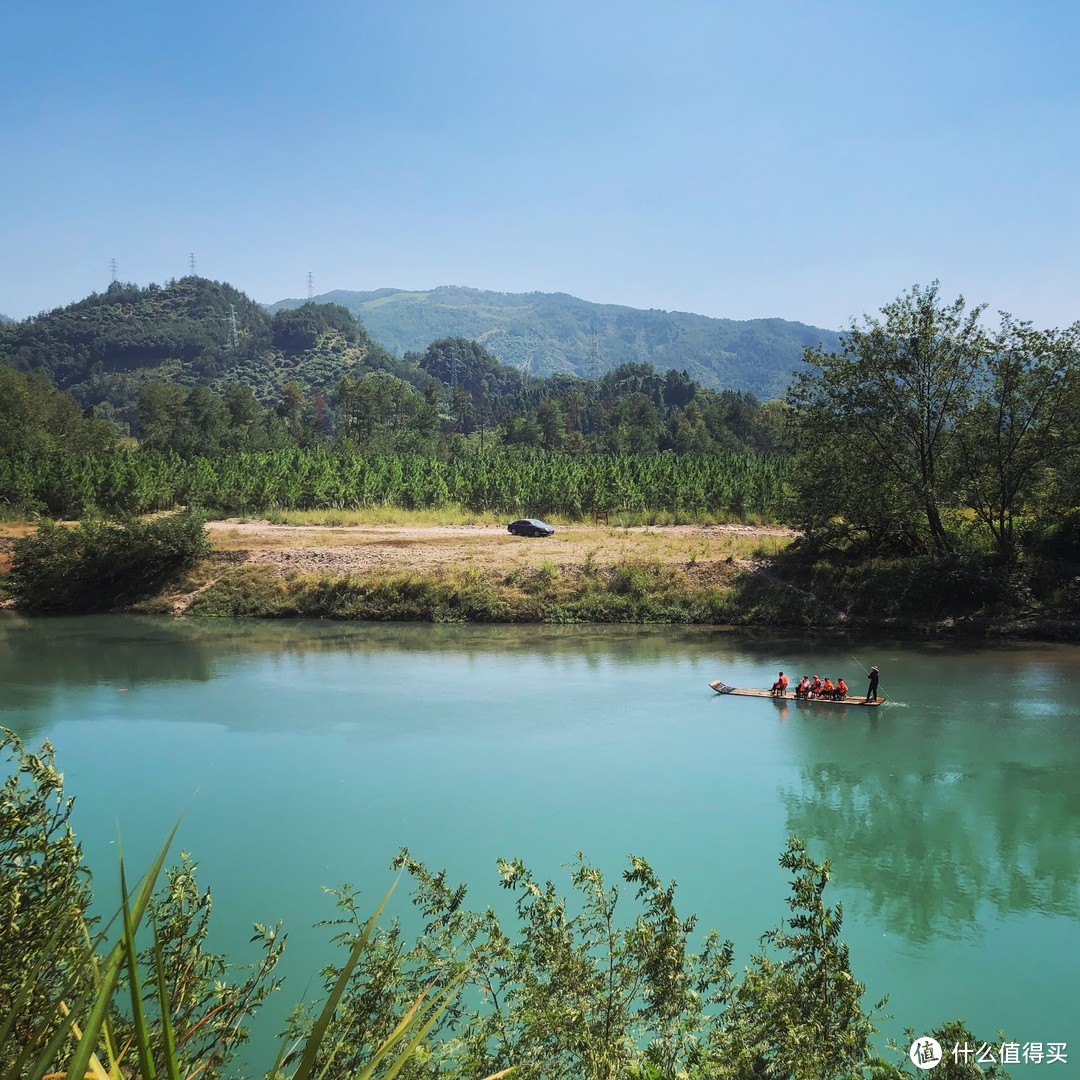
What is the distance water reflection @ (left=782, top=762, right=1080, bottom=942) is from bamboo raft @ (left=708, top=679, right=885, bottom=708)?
422cm

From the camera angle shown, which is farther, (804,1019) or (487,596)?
(487,596)

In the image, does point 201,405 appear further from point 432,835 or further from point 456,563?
point 432,835

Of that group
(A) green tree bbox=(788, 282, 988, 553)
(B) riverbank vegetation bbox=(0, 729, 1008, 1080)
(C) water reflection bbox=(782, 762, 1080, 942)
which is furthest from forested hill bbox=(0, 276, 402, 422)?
(B) riverbank vegetation bbox=(0, 729, 1008, 1080)

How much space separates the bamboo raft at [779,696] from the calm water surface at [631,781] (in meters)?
0.32

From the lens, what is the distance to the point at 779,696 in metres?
23.9

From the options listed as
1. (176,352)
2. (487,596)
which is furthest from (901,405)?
(176,352)

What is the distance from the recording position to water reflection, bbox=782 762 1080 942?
1328 cm

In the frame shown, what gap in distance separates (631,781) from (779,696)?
7.11 meters

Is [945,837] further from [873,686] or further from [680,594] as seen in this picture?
[680,594]

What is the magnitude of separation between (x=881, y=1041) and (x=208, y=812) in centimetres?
1220

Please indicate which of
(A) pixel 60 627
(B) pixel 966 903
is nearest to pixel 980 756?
(B) pixel 966 903

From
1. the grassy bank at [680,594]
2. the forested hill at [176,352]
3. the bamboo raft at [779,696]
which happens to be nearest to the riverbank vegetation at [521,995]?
the bamboo raft at [779,696]

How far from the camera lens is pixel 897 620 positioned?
3266 centimetres

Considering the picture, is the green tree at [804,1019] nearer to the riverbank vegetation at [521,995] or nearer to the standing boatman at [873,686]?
A: the riverbank vegetation at [521,995]
